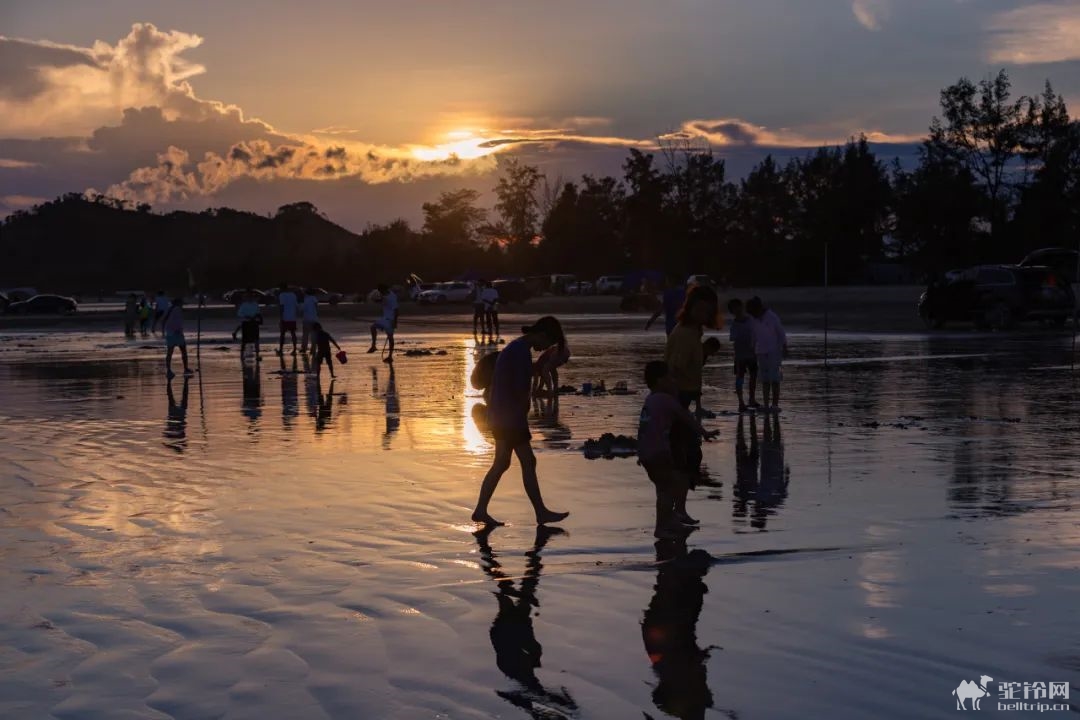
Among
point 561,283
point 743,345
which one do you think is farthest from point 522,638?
point 561,283

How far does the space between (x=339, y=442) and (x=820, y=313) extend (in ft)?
150

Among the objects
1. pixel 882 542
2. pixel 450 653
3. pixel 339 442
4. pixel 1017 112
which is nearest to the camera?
pixel 450 653

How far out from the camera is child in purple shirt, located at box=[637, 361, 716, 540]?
9828 millimetres

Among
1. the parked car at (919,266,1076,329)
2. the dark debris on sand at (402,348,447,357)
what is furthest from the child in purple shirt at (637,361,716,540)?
the parked car at (919,266,1076,329)

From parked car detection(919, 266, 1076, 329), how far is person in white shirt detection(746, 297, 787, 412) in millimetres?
24698

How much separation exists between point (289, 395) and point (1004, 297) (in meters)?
25.6

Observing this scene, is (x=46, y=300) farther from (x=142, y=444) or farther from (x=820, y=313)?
(x=142, y=444)

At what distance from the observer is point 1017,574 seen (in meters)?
8.27

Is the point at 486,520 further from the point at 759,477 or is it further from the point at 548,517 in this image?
the point at 759,477

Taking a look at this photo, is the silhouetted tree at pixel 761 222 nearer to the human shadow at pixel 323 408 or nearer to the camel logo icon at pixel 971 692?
the human shadow at pixel 323 408

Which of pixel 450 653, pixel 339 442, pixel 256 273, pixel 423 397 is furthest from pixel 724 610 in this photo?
pixel 256 273

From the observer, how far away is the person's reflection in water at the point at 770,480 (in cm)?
1078

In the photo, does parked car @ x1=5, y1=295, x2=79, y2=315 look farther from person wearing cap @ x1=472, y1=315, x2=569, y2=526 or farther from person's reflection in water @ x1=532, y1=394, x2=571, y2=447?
person wearing cap @ x1=472, y1=315, x2=569, y2=526

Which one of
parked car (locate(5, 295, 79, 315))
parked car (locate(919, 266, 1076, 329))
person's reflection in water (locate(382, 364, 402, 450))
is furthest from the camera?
parked car (locate(5, 295, 79, 315))
